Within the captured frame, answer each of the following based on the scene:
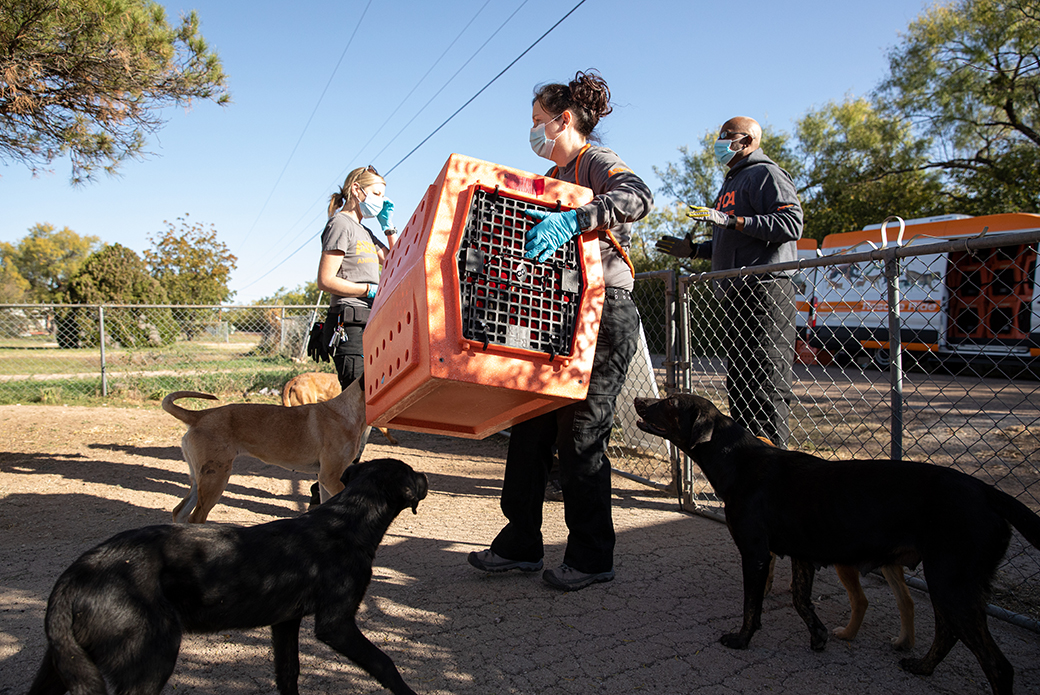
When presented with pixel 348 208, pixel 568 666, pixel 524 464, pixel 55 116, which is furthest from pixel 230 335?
pixel 568 666

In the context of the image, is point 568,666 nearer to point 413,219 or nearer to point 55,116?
point 413,219

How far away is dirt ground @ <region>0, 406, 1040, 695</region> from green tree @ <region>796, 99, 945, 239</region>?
24.2 m

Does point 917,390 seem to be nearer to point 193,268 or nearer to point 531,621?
point 531,621

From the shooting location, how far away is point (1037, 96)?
62.2ft

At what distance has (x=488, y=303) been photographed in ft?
7.40

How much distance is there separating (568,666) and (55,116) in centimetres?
670

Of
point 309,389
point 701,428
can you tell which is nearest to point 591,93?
point 701,428

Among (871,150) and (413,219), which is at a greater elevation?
(871,150)

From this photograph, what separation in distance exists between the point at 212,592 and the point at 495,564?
1444 mm

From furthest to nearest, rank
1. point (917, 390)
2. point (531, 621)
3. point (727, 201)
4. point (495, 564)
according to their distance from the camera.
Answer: point (727, 201)
point (917, 390)
point (495, 564)
point (531, 621)

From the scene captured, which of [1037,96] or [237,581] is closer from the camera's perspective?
[237,581]

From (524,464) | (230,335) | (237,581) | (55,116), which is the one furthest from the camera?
(230,335)

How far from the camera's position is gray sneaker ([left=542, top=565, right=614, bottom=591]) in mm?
2875

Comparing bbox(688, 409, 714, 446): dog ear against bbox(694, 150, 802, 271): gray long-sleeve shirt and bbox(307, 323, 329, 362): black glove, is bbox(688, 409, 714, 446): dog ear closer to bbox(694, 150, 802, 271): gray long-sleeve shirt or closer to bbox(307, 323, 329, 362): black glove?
bbox(694, 150, 802, 271): gray long-sleeve shirt
